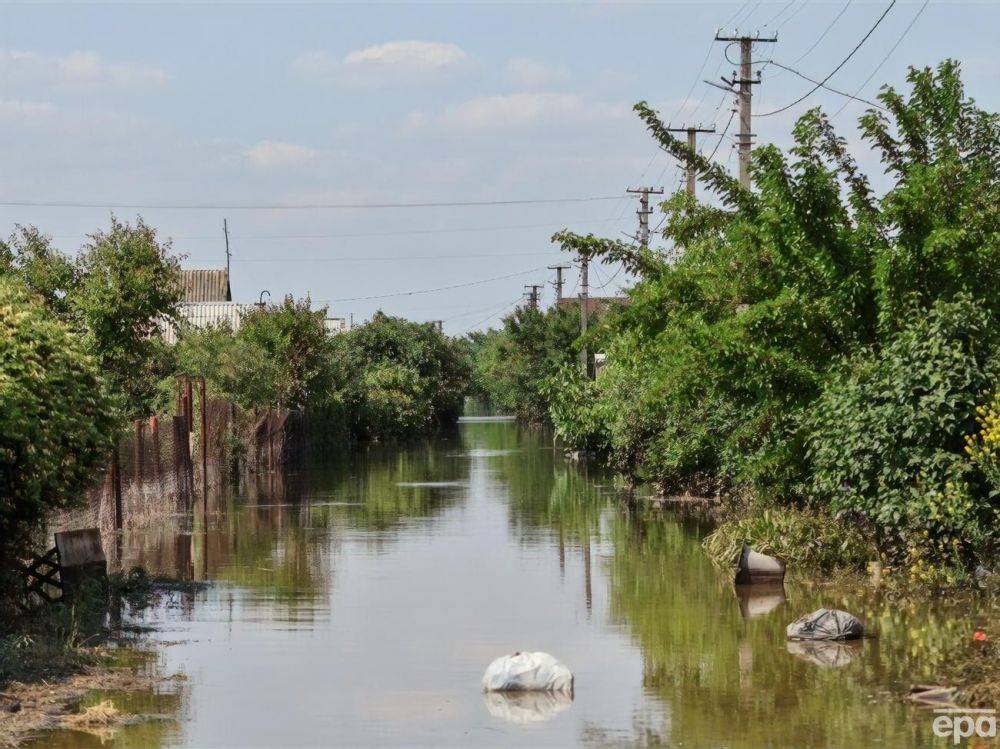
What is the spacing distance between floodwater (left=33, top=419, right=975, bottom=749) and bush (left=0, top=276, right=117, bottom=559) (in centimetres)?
165

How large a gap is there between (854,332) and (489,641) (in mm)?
6457

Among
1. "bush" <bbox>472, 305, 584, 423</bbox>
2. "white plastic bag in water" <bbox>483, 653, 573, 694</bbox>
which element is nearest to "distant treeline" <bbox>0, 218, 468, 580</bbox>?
"white plastic bag in water" <bbox>483, 653, 573, 694</bbox>

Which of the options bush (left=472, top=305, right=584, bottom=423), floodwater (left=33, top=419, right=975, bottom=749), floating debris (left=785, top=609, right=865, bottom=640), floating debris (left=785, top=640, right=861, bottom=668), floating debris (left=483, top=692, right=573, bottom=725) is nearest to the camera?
floodwater (left=33, top=419, right=975, bottom=749)

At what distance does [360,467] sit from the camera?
44406 mm

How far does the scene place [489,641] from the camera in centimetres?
1451

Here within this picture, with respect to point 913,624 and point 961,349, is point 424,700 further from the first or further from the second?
point 961,349

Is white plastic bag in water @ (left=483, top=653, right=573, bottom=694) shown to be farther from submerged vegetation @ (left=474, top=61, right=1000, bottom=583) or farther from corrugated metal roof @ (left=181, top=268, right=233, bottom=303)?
corrugated metal roof @ (left=181, top=268, right=233, bottom=303)

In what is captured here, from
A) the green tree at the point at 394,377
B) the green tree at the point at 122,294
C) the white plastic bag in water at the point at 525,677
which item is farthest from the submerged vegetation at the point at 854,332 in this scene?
the green tree at the point at 394,377

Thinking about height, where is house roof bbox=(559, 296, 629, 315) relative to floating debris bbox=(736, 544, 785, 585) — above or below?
above

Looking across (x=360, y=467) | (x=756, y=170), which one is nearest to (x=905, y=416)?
(x=756, y=170)

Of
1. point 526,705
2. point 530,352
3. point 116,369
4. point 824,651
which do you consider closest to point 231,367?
point 116,369

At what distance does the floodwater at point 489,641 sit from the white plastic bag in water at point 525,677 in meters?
0.15

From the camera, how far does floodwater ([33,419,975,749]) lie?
35.3ft

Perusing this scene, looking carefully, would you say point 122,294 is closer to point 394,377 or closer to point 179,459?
point 179,459
